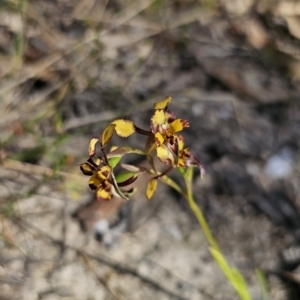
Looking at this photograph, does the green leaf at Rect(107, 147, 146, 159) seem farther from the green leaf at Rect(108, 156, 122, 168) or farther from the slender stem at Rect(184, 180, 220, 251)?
the slender stem at Rect(184, 180, 220, 251)

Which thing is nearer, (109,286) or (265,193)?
(109,286)

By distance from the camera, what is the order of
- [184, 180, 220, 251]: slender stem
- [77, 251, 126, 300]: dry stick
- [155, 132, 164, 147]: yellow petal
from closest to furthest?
[155, 132, 164, 147]: yellow petal
[184, 180, 220, 251]: slender stem
[77, 251, 126, 300]: dry stick

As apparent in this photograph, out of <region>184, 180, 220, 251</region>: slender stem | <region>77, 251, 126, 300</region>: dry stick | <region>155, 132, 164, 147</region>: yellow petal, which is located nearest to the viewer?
<region>155, 132, 164, 147</region>: yellow petal

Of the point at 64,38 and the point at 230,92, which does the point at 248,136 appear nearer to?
the point at 230,92

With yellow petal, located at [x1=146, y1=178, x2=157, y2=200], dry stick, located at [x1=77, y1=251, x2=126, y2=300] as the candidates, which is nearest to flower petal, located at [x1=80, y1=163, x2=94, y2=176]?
yellow petal, located at [x1=146, y1=178, x2=157, y2=200]

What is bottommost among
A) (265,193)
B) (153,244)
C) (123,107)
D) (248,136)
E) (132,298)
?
(132,298)

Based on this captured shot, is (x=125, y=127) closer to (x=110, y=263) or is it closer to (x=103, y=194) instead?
(x=103, y=194)

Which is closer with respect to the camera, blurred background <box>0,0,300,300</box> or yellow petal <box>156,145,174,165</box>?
yellow petal <box>156,145,174,165</box>

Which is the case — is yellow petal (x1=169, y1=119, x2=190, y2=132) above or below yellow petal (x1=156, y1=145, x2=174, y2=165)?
above

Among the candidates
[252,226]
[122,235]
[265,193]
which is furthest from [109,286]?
[265,193]
